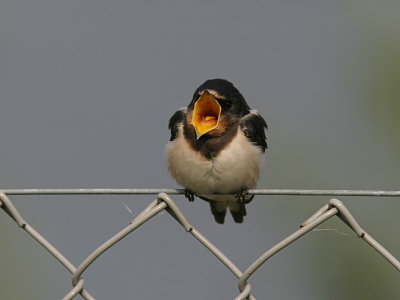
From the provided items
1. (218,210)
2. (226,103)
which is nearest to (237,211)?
(218,210)

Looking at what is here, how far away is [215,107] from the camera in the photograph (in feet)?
14.0

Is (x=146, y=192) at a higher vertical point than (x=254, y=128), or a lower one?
higher

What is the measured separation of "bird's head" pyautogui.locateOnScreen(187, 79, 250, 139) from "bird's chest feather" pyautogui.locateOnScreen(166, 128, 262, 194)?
0.07 metres

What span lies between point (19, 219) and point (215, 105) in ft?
5.16

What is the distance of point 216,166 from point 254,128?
300 millimetres

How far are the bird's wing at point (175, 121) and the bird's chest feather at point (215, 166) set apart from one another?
0.05 meters

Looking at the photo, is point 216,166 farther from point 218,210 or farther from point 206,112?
point 218,210

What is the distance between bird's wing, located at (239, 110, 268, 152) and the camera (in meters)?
4.37

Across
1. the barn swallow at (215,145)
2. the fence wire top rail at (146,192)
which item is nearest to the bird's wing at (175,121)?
the barn swallow at (215,145)

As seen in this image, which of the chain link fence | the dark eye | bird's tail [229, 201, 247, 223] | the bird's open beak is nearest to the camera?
the chain link fence

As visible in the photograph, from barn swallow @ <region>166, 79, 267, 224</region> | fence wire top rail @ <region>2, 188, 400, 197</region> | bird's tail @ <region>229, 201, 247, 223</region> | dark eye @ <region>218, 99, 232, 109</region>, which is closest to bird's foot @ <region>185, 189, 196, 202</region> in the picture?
barn swallow @ <region>166, 79, 267, 224</region>

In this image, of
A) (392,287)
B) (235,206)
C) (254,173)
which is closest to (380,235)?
(392,287)

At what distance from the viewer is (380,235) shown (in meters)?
5.23

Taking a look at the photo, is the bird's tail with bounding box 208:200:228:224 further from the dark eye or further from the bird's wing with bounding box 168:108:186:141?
the dark eye
